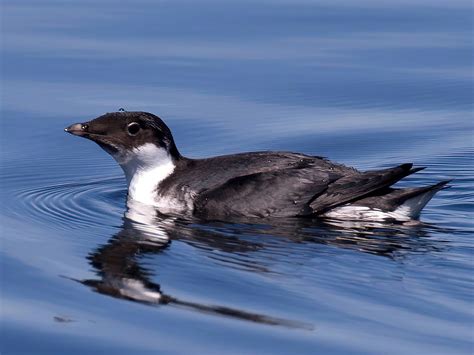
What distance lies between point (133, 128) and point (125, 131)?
0.08 metres

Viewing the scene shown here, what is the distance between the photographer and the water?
8.23 m

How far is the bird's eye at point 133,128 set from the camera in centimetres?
1158

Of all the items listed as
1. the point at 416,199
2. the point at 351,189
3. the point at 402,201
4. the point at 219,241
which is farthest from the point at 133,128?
the point at 416,199

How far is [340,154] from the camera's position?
13141mm

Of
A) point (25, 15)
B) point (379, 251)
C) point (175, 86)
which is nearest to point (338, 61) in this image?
point (175, 86)

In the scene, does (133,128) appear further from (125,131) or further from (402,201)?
(402,201)

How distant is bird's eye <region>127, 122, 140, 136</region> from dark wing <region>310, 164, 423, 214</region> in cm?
180

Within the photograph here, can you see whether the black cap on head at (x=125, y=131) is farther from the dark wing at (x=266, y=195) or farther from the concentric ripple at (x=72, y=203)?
the dark wing at (x=266, y=195)

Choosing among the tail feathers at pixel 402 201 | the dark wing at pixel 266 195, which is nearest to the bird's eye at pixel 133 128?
the dark wing at pixel 266 195

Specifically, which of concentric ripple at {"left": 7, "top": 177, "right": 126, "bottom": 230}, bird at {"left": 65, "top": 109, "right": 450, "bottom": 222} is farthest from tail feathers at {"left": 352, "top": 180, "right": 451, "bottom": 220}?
concentric ripple at {"left": 7, "top": 177, "right": 126, "bottom": 230}

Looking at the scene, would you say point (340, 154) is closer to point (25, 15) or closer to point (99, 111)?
point (99, 111)

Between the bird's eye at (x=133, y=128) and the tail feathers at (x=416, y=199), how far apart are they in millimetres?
2455

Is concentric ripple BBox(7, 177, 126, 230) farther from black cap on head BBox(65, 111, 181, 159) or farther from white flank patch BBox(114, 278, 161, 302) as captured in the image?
white flank patch BBox(114, 278, 161, 302)

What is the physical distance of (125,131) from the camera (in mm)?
11594
